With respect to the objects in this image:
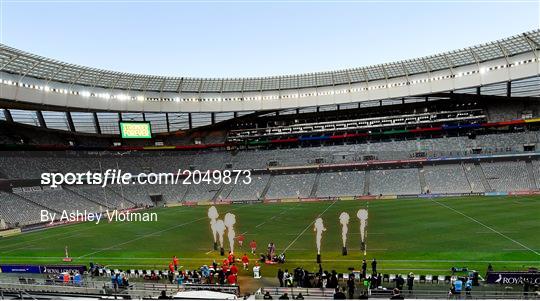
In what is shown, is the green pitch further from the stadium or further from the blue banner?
the blue banner

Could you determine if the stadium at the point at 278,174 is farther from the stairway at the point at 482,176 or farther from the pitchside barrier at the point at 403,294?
the stairway at the point at 482,176

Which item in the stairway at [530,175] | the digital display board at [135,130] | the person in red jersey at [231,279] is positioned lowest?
the person in red jersey at [231,279]

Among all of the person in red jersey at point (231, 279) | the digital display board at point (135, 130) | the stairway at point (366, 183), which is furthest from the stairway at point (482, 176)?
the digital display board at point (135, 130)

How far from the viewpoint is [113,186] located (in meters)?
75.6

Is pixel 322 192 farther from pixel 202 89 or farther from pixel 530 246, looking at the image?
pixel 530 246

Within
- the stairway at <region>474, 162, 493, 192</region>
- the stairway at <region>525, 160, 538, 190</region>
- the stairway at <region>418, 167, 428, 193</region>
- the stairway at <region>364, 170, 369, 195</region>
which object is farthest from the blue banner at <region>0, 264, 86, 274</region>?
the stairway at <region>525, 160, 538, 190</region>

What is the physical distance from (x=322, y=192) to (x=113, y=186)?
131 ft

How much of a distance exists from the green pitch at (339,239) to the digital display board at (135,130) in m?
26.1

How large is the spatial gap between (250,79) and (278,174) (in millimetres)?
20146

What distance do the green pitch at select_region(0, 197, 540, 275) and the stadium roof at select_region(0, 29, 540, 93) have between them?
22.0 meters

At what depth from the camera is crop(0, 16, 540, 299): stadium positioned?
2527 centimetres

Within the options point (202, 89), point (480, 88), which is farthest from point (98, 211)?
point (480, 88)

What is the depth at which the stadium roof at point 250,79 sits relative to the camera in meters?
52.8

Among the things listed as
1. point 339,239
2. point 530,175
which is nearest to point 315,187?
point 530,175
